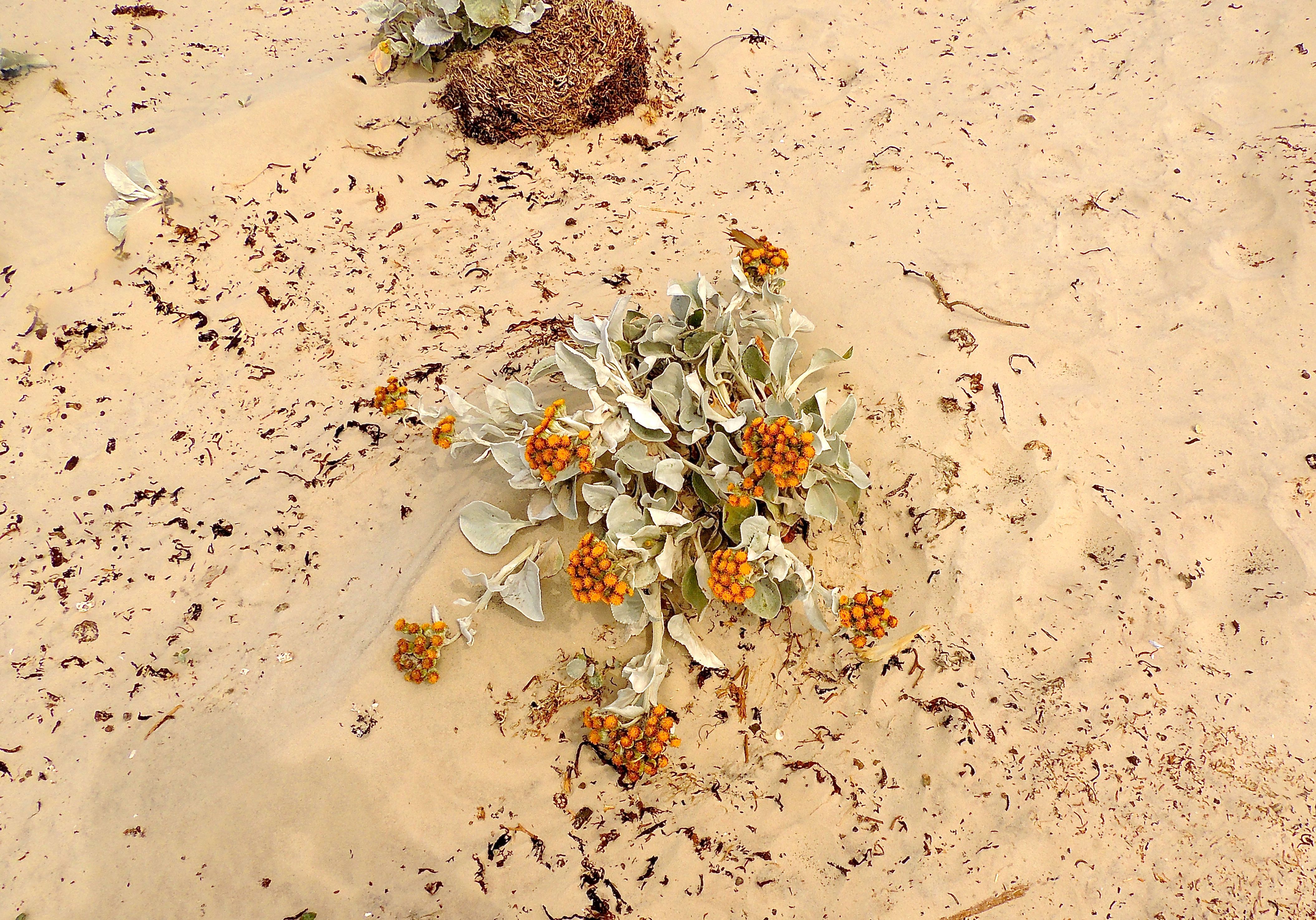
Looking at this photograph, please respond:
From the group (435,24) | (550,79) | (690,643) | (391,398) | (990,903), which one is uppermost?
(435,24)

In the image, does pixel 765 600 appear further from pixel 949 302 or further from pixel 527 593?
pixel 949 302

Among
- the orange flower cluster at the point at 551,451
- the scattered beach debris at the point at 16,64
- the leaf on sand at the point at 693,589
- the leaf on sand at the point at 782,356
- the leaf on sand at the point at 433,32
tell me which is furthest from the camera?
the scattered beach debris at the point at 16,64

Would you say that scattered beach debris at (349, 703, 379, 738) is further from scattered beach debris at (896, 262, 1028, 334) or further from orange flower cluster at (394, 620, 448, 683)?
scattered beach debris at (896, 262, 1028, 334)

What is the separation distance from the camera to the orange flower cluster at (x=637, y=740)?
280 centimetres

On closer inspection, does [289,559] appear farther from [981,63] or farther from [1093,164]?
[981,63]

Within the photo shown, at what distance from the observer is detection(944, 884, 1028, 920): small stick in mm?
2631

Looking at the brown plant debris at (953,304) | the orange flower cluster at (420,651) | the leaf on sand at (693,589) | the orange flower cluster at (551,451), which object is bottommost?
the orange flower cluster at (420,651)

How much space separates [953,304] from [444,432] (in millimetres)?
3013

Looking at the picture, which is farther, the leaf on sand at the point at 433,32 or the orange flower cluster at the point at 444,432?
the leaf on sand at the point at 433,32

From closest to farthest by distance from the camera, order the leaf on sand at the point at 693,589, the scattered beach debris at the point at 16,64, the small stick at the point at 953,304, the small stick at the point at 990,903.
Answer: the small stick at the point at 990,903 → the leaf on sand at the point at 693,589 → the small stick at the point at 953,304 → the scattered beach debris at the point at 16,64

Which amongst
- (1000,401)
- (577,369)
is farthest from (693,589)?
(1000,401)

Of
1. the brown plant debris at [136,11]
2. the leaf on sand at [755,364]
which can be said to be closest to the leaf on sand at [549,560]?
the leaf on sand at [755,364]

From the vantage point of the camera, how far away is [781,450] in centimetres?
279

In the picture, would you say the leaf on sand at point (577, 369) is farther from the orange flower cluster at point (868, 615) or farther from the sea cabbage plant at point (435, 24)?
the sea cabbage plant at point (435, 24)
